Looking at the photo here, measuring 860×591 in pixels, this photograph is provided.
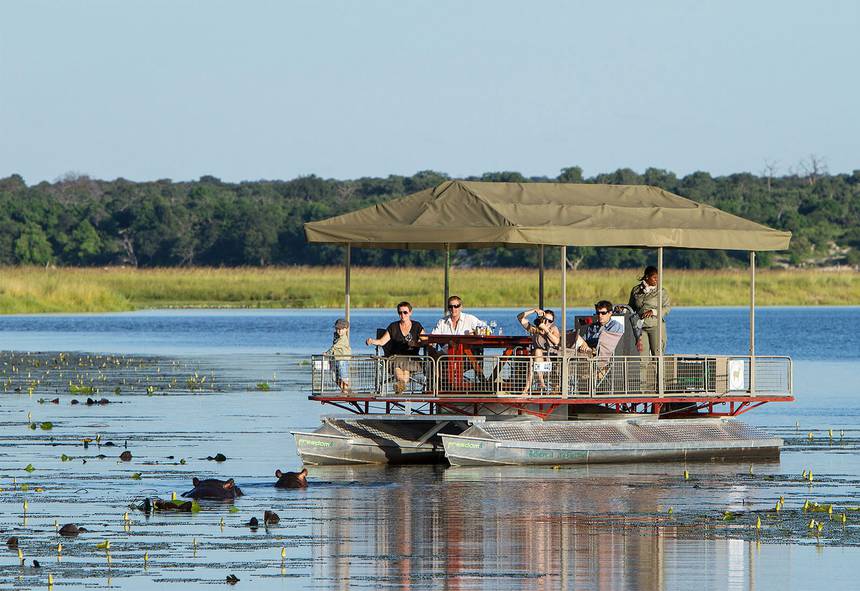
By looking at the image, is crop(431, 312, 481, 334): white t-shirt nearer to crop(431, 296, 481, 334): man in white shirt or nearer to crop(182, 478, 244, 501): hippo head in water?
crop(431, 296, 481, 334): man in white shirt

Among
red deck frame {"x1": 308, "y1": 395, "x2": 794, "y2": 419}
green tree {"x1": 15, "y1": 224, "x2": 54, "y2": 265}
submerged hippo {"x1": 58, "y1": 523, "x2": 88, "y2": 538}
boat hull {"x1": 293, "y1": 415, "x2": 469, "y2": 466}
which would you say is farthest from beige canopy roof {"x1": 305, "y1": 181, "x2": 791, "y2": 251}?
green tree {"x1": 15, "y1": 224, "x2": 54, "y2": 265}

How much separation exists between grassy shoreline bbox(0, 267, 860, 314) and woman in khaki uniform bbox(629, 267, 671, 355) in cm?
4446

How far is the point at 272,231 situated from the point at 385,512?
93084 mm

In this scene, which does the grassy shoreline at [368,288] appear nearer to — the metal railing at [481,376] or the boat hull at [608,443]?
the boat hull at [608,443]

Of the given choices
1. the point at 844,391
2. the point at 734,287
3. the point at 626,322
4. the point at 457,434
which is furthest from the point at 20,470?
the point at 734,287

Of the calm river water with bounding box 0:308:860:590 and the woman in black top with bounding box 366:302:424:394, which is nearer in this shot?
the calm river water with bounding box 0:308:860:590

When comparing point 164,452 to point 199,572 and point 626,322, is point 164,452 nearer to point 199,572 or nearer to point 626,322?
point 626,322

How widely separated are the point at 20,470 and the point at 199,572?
7667 mm

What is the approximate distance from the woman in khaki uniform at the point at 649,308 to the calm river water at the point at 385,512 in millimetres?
1596

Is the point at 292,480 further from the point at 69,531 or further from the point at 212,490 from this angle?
the point at 69,531

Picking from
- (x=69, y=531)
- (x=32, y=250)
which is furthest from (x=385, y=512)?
(x=32, y=250)

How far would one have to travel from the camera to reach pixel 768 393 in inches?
956

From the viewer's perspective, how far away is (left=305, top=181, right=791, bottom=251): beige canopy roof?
22016 mm

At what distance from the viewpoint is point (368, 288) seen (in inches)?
2992
